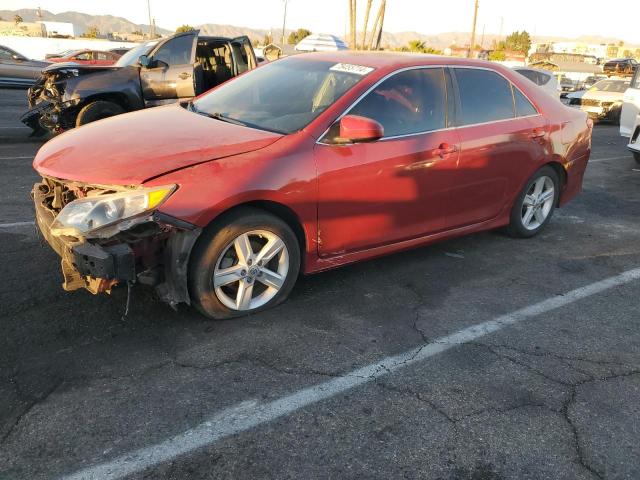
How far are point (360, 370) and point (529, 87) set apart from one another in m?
3.49

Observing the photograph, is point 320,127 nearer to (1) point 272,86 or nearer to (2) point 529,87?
(1) point 272,86

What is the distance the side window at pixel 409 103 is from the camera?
13.1 feet

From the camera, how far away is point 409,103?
13.8 feet

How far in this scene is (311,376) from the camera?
9.81 ft

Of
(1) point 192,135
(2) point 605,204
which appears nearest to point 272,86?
(1) point 192,135

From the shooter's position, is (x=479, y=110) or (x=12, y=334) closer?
(x=12, y=334)

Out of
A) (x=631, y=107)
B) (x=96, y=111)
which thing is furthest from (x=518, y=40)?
(x=96, y=111)

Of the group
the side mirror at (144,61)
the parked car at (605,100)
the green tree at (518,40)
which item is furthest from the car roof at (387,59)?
the green tree at (518,40)

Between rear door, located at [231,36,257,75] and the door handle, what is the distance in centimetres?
632

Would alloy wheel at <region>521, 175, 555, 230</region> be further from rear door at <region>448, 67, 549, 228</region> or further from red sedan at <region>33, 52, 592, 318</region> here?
rear door at <region>448, 67, 549, 228</region>

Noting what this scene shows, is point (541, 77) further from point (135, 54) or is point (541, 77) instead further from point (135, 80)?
point (135, 80)

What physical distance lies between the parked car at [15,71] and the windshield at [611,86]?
16532 mm

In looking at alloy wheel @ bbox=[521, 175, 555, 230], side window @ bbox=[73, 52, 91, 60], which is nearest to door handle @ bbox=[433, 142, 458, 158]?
alloy wheel @ bbox=[521, 175, 555, 230]

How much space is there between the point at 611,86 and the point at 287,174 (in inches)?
682
